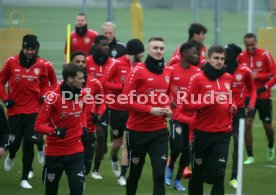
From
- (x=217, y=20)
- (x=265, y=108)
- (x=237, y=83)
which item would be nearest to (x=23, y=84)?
(x=237, y=83)

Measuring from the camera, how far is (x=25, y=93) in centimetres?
1625

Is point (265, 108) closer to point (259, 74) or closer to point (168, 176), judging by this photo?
point (259, 74)

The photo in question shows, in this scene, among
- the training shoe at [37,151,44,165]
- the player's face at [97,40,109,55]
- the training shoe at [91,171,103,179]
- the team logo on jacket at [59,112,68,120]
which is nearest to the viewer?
the team logo on jacket at [59,112,68,120]

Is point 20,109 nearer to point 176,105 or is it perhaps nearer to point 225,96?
point 176,105

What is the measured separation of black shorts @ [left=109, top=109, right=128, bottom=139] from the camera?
17.1 metres

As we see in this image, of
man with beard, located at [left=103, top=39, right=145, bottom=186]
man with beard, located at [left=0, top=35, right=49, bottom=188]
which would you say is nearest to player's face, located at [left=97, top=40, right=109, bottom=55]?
man with beard, located at [left=103, top=39, right=145, bottom=186]

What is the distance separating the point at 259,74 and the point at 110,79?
364cm

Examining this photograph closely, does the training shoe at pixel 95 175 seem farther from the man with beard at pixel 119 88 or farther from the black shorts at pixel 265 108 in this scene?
the black shorts at pixel 265 108

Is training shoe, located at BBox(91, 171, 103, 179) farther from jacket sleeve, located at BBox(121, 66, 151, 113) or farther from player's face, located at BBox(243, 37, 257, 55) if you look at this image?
player's face, located at BBox(243, 37, 257, 55)

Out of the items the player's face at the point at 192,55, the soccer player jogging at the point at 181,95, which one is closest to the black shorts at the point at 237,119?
the soccer player jogging at the point at 181,95

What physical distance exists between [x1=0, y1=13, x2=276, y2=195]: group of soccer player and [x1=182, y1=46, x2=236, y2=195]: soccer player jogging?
0.04 ft

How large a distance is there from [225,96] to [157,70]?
1.03 metres

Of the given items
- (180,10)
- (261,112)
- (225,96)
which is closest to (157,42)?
(225,96)

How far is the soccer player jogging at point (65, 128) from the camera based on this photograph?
502 inches
